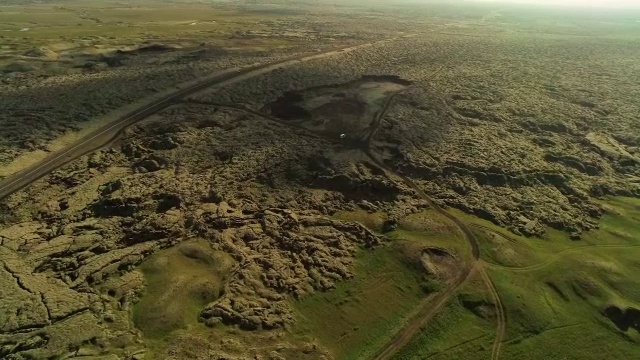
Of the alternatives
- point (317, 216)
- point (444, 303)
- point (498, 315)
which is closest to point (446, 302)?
point (444, 303)

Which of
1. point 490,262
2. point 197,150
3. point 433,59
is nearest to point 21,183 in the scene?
point 197,150

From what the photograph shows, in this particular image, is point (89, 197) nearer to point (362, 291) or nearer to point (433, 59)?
point (362, 291)

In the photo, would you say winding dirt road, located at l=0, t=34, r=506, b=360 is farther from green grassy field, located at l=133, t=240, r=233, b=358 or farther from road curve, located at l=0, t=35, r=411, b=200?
green grassy field, located at l=133, t=240, r=233, b=358

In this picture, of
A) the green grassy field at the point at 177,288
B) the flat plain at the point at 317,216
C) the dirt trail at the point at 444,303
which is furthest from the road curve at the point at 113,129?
the dirt trail at the point at 444,303

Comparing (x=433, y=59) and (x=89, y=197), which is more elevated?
(x=433, y=59)

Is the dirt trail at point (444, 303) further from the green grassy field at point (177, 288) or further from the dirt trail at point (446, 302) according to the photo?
the green grassy field at point (177, 288)

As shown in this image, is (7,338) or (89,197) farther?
(89,197)

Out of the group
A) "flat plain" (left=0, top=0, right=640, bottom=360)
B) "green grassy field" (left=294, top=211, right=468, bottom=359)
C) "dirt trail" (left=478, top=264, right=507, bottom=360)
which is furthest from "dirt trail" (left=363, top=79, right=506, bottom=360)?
"green grassy field" (left=294, top=211, right=468, bottom=359)
